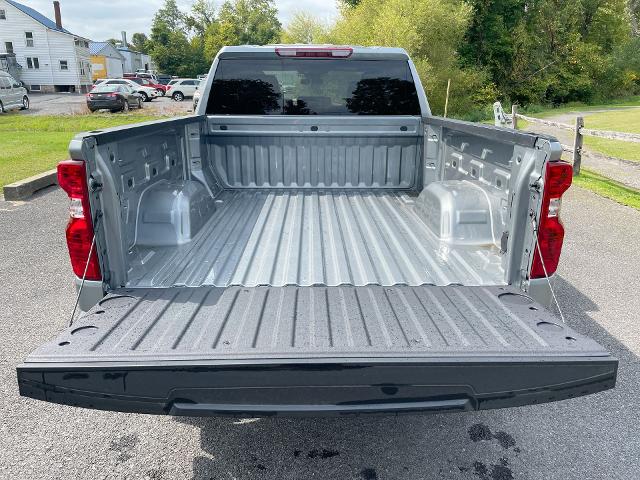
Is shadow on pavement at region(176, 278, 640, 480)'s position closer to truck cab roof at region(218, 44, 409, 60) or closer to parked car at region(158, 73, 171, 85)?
truck cab roof at region(218, 44, 409, 60)

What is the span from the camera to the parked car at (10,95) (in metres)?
26.5

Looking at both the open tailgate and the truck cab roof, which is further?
the truck cab roof

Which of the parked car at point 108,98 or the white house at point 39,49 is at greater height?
the white house at point 39,49

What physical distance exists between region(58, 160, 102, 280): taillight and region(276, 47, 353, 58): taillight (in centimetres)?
277

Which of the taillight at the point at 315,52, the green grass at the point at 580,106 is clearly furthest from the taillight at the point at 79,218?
the green grass at the point at 580,106

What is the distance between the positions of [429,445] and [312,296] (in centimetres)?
121

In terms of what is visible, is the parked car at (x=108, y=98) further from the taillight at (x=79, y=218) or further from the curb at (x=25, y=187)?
the taillight at (x=79, y=218)

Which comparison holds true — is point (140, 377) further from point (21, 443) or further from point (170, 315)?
point (21, 443)

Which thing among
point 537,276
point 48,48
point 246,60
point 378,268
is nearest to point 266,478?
point 378,268

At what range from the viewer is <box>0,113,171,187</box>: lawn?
12.0 m

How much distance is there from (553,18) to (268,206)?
42.0 metres

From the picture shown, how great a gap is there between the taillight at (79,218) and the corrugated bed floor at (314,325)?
205mm

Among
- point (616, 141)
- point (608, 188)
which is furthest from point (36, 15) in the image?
point (608, 188)

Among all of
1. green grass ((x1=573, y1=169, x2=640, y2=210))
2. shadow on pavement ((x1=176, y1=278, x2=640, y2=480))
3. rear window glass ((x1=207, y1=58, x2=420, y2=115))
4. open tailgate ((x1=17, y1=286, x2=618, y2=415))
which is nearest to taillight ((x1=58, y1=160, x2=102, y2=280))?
open tailgate ((x1=17, y1=286, x2=618, y2=415))
